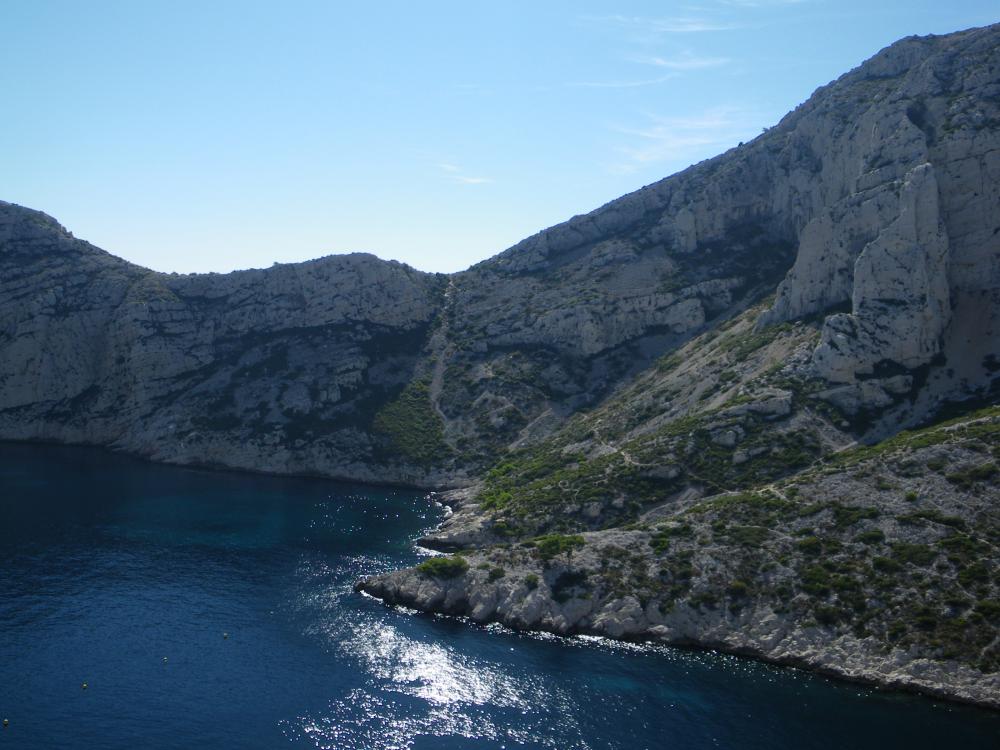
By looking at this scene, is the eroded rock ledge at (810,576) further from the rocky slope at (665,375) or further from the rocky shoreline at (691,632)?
the rocky slope at (665,375)

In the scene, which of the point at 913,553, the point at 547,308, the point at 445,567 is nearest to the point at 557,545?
the point at 445,567

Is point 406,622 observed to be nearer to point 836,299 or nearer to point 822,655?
point 822,655

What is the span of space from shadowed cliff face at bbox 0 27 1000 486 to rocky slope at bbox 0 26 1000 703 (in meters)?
0.51

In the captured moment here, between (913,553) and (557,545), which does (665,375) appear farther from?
(913,553)

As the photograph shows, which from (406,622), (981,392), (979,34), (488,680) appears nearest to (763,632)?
(488,680)

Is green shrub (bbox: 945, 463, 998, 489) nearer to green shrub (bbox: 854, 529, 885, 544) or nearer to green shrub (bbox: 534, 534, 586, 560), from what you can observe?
green shrub (bbox: 854, 529, 885, 544)

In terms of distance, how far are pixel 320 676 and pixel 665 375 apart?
76.6 metres

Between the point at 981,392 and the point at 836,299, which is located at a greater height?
the point at 836,299

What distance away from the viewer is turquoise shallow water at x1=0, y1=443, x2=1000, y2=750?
5175 cm

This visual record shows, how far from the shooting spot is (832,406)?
90.9m

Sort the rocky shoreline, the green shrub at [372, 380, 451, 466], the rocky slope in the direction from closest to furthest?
the rocky shoreline
the rocky slope
the green shrub at [372, 380, 451, 466]

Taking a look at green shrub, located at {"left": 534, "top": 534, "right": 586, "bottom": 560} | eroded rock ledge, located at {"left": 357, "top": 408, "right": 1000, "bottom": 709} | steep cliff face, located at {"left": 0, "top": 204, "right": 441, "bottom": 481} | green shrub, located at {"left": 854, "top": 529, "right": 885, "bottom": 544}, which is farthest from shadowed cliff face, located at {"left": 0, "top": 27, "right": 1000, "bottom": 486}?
green shrub, located at {"left": 534, "top": 534, "right": 586, "bottom": 560}

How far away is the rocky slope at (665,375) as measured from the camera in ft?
226

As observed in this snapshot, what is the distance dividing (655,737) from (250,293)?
441 ft
